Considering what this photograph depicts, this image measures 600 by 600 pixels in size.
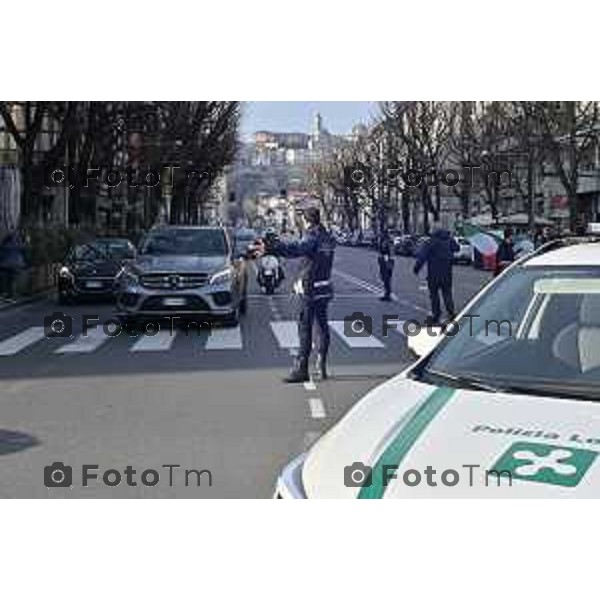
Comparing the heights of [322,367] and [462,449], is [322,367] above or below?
below

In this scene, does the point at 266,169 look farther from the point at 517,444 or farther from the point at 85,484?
the point at 517,444

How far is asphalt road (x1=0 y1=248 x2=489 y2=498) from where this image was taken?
716 centimetres

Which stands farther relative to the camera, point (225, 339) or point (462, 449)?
point (225, 339)

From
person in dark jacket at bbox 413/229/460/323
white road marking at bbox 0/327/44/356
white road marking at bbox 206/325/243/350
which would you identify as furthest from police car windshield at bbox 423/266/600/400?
person in dark jacket at bbox 413/229/460/323

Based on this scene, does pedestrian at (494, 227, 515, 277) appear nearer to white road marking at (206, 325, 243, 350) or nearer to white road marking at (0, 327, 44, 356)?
white road marking at (206, 325, 243, 350)

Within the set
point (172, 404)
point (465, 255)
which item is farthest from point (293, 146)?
point (465, 255)

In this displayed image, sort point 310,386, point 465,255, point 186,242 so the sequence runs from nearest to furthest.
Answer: point 310,386
point 186,242
point 465,255

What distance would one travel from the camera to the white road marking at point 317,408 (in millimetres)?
9258

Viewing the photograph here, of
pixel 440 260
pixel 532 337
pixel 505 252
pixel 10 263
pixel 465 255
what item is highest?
pixel 532 337

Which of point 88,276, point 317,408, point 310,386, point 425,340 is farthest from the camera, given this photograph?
point 88,276

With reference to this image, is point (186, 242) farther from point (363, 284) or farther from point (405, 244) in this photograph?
point (405, 244)

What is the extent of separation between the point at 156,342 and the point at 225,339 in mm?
1019

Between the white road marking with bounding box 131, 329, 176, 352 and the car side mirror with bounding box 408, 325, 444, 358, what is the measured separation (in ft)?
30.1

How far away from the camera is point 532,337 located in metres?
4.96
